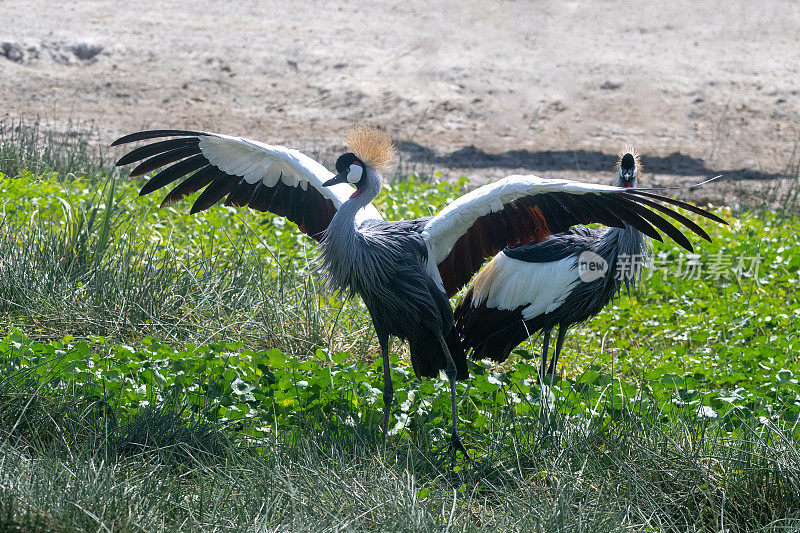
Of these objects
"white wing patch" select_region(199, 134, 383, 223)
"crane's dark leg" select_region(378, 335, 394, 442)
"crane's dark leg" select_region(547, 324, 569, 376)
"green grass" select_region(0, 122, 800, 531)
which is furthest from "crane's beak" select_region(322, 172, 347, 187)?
"crane's dark leg" select_region(547, 324, 569, 376)

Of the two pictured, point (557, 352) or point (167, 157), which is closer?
point (167, 157)

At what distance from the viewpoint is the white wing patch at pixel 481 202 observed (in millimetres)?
3755

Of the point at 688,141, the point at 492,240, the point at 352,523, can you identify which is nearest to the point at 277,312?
the point at 492,240

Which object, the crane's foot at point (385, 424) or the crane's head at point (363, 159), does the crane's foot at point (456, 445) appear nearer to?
the crane's foot at point (385, 424)

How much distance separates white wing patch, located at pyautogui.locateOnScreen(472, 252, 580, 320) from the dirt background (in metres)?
4.99

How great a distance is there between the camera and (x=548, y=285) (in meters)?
4.97

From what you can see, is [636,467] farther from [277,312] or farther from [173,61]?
[173,61]

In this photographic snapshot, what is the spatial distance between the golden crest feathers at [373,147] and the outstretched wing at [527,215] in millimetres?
368

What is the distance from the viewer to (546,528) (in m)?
3.07

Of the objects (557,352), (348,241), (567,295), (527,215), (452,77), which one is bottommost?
(557,352)

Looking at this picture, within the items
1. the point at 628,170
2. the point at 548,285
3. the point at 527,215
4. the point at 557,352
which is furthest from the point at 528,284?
the point at 527,215

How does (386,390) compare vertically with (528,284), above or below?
below

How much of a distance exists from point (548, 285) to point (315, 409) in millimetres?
1605

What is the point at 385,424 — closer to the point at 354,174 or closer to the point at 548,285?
the point at 354,174
